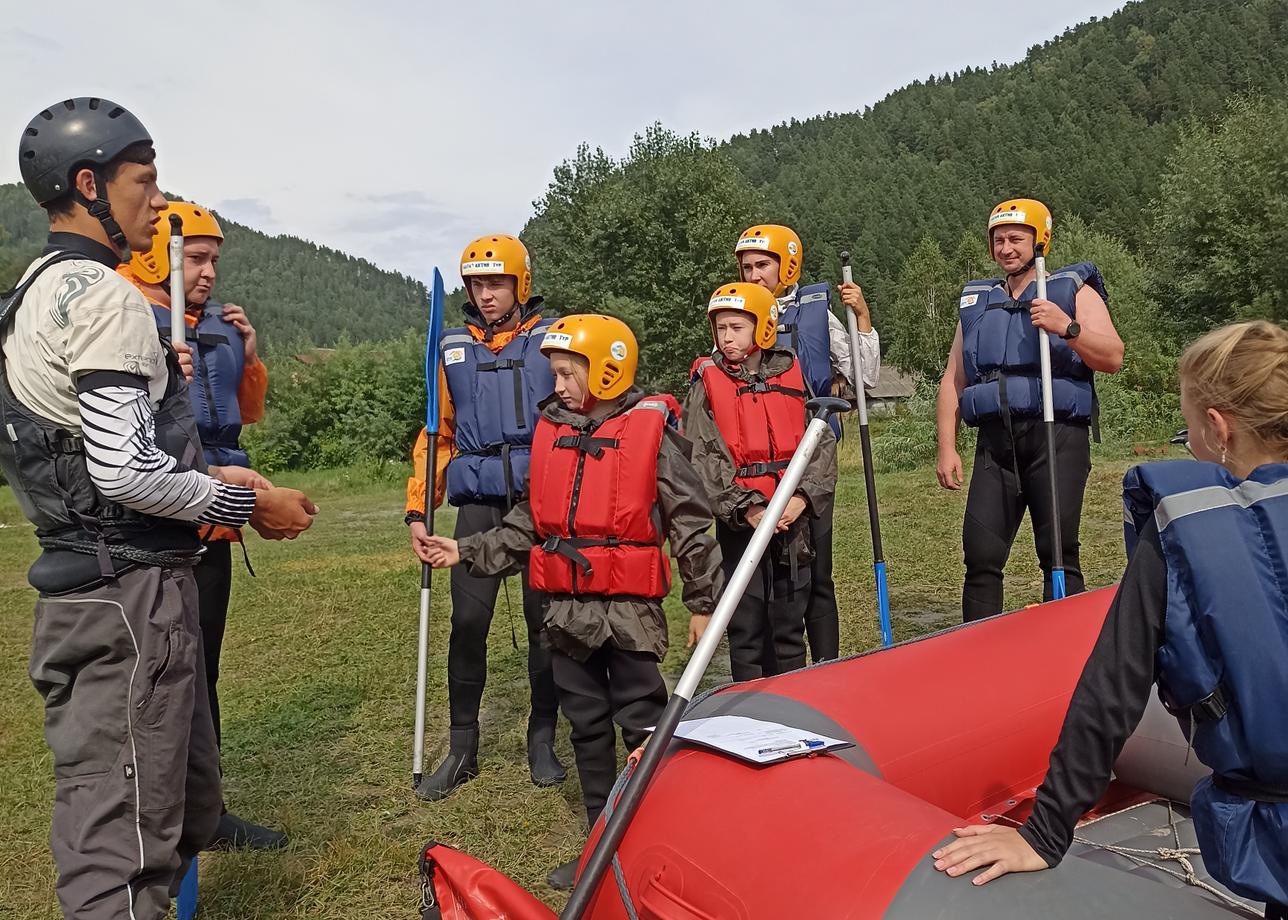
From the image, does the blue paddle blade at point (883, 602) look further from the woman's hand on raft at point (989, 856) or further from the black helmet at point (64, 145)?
the black helmet at point (64, 145)

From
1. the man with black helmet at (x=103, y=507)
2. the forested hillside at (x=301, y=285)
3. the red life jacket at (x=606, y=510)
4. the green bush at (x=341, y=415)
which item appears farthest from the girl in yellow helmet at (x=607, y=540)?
the forested hillside at (x=301, y=285)

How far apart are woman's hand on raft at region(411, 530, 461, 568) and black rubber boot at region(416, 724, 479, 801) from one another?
3.29 ft

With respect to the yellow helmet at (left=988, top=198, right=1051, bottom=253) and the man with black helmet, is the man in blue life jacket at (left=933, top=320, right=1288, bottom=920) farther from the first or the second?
the yellow helmet at (left=988, top=198, right=1051, bottom=253)

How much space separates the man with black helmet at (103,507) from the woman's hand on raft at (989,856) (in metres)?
1.92

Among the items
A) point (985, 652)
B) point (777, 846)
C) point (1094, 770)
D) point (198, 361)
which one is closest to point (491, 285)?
point (198, 361)

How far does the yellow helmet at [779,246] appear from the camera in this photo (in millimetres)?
4949

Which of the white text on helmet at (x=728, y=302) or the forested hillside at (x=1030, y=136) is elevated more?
the forested hillside at (x=1030, y=136)

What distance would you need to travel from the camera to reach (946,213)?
7356cm

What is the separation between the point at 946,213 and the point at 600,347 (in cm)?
7575

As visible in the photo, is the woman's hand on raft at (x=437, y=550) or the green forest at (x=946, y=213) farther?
the green forest at (x=946, y=213)

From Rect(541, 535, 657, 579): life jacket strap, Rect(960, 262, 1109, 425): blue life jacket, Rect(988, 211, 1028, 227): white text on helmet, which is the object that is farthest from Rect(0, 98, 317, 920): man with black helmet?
Rect(988, 211, 1028, 227): white text on helmet

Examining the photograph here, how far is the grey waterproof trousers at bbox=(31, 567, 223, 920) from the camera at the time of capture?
2.40 meters

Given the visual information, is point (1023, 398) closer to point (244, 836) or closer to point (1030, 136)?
point (244, 836)

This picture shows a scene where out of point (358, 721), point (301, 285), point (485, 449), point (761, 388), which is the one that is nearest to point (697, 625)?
point (761, 388)
